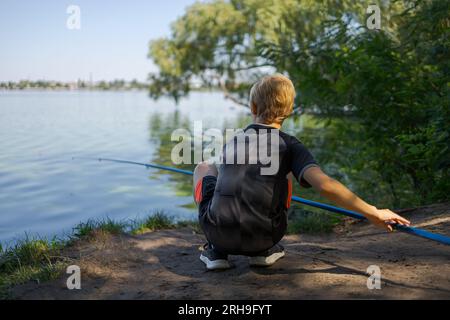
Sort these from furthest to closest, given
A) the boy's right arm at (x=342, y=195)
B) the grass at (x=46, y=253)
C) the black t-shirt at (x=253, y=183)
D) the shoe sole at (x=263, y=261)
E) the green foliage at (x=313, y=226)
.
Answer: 1. the green foliage at (x=313, y=226)
2. the grass at (x=46, y=253)
3. the shoe sole at (x=263, y=261)
4. the black t-shirt at (x=253, y=183)
5. the boy's right arm at (x=342, y=195)

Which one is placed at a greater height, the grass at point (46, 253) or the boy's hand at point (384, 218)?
the boy's hand at point (384, 218)

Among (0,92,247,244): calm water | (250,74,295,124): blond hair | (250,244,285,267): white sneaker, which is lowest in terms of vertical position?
(0,92,247,244): calm water

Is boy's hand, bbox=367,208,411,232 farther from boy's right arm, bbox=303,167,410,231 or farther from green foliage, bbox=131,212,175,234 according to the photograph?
green foliage, bbox=131,212,175,234

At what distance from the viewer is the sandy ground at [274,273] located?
9.68 ft

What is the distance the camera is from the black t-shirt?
3.09 meters

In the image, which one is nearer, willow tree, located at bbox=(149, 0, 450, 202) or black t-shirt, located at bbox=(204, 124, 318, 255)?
black t-shirt, located at bbox=(204, 124, 318, 255)

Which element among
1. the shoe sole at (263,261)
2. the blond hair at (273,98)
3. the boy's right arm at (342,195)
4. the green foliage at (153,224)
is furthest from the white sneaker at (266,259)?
the green foliage at (153,224)

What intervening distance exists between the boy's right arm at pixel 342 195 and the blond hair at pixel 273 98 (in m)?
0.49

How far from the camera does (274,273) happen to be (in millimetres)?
3303

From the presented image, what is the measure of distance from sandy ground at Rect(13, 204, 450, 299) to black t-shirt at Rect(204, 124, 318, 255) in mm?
340

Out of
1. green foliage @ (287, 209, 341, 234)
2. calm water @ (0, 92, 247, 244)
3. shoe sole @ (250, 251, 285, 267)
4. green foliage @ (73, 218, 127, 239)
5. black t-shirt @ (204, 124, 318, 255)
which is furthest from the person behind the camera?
calm water @ (0, 92, 247, 244)

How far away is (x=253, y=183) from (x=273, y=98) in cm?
57

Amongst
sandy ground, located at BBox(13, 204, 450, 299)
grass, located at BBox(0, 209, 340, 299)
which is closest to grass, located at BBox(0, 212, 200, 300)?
grass, located at BBox(0, 209, 340, 299)

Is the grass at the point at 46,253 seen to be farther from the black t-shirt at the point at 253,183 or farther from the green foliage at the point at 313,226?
the black t-shirt at the point at 253,183
